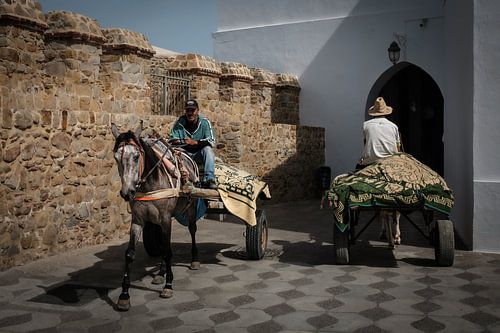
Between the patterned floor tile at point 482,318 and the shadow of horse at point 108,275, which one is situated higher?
the shadow of horse at point 108,275

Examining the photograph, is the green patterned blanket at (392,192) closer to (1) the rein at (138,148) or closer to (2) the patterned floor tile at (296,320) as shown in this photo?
(2) the patterned floor tile at (296,320)

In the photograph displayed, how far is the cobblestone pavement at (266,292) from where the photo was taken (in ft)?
15.3

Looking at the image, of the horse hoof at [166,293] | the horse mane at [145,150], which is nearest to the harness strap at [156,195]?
the horse mane at [145,150]

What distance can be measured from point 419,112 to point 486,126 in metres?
10.4

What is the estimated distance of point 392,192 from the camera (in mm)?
6492

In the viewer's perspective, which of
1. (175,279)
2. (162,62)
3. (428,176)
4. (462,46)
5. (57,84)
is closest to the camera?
(175,279)

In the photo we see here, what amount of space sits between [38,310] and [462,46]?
7473mm

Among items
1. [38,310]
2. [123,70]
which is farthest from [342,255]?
[123,70]

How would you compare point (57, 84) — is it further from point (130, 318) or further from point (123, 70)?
point (130, 318)

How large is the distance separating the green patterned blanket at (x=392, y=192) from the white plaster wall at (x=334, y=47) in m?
9.29

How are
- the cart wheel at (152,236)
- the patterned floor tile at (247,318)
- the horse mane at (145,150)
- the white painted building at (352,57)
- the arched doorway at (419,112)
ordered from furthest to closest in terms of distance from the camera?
1. the arched doorway at (419,112)
2. the white painted building at (352,57)
3. the cart wheel at (152,236)
4. the horse mane at (145,150)
5. the patterned floor tile at (247,318)

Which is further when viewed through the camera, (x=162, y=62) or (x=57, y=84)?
(x=162, y=62)

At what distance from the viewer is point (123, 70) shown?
9258 mm

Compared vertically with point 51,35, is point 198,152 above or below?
below
